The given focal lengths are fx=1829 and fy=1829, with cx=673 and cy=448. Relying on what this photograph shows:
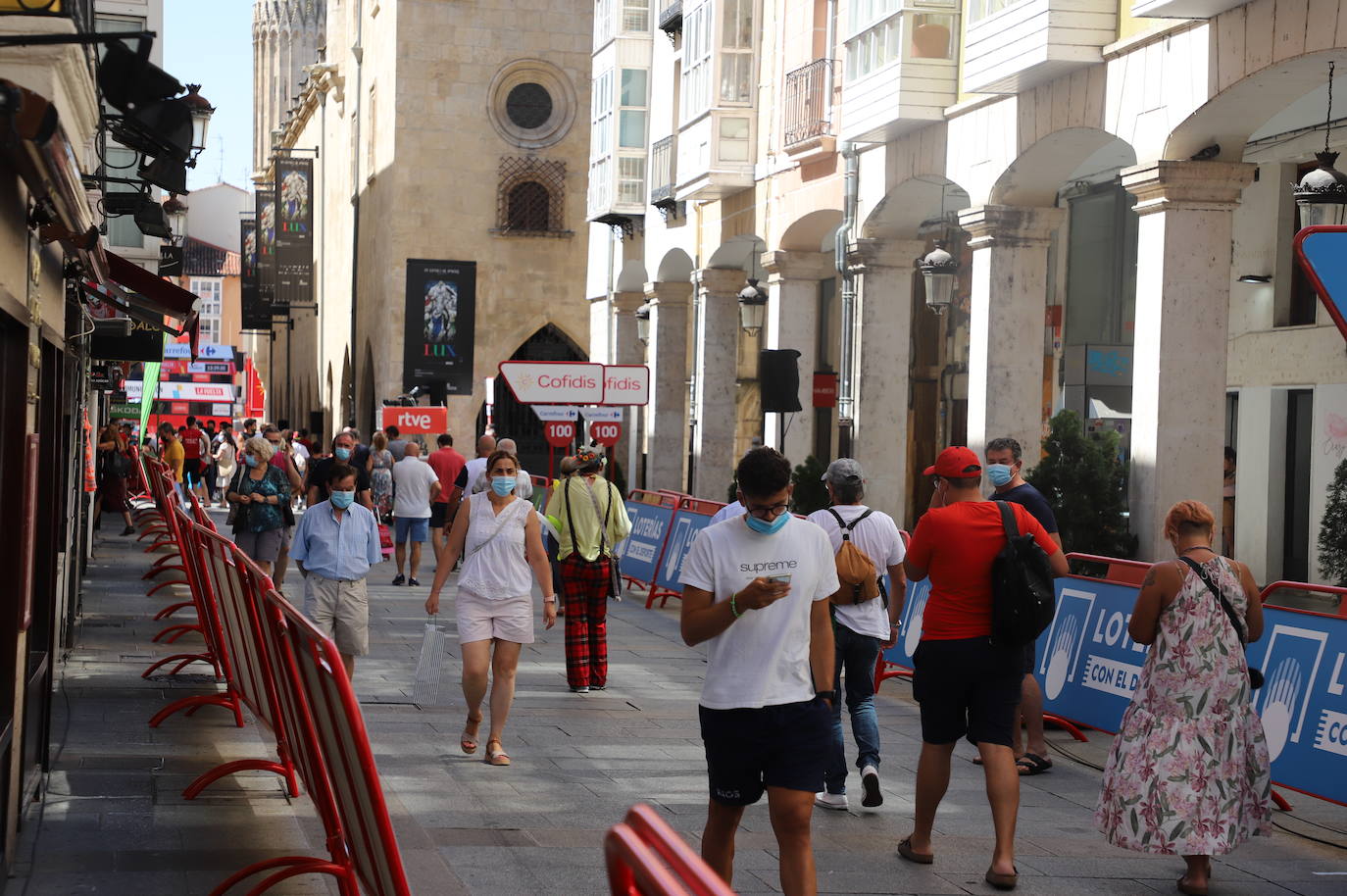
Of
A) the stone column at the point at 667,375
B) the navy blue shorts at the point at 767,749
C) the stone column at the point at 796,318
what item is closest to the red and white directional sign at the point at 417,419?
the stone column at the point at 667,375

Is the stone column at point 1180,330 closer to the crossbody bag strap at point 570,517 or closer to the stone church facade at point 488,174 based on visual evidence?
the crossbody bag strap at point 570,517

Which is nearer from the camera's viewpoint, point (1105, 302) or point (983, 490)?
point (983, 490)

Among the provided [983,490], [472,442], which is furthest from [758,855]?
[472,442]

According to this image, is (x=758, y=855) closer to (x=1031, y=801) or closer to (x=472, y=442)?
(x=1031, y=801)

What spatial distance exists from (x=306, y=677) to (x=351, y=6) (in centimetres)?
5405

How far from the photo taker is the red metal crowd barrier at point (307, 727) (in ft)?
15.5

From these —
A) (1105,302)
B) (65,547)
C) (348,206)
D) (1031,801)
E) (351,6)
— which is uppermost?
(351,6)

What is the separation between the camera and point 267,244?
56.9 meters

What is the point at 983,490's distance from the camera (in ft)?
57.2

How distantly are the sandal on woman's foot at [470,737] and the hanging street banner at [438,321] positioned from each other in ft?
112

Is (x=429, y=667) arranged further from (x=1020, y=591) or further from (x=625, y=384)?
(x=625, y=384)

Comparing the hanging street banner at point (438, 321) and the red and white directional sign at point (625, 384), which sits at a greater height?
the hanging street banner at point (438, 321)

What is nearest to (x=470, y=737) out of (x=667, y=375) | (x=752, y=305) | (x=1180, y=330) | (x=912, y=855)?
(x=912, y=855)

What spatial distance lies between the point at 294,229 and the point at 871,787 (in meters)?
48.8
